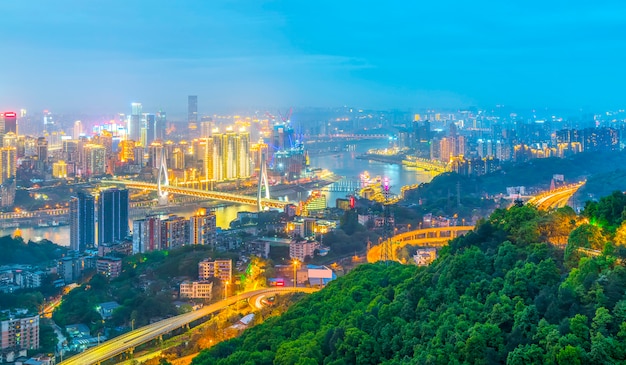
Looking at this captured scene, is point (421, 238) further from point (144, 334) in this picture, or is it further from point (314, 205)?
point (144, 334)

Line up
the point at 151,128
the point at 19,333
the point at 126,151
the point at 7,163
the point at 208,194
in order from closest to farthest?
the point at 19,333
the point at 208,194
the point at 7,163
the point at 126,151
the point at 151,128

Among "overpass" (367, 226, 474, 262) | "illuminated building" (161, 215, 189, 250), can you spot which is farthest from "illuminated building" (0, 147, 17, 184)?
"overpass" (367, 226, 474, 262)

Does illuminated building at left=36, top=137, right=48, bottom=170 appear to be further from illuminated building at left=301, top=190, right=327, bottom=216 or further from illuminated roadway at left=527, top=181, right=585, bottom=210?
illuminated roadway at left=527, top=181, right=585, bottom=210

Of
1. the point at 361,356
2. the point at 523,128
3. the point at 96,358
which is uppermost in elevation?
the point at 523,128

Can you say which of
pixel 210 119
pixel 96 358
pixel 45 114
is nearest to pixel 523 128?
pixel 210 119

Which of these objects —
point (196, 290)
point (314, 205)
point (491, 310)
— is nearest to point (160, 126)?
point (314, 205)

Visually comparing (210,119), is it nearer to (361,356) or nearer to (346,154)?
(346,154)
